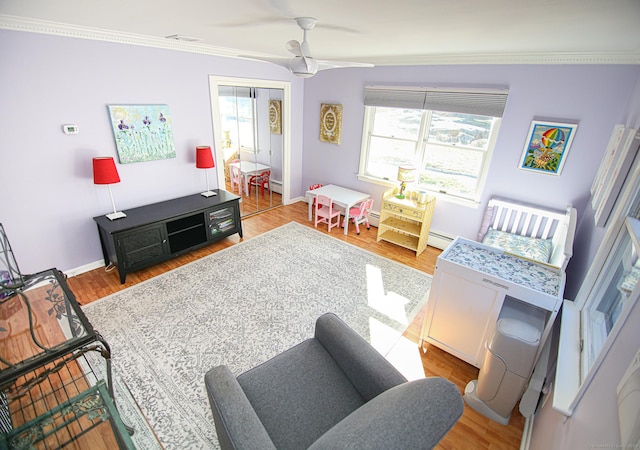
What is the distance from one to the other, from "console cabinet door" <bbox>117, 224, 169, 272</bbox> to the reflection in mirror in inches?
69.4

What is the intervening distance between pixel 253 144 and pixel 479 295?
13.9 feet

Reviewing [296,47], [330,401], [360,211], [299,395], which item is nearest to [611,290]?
[330,401]

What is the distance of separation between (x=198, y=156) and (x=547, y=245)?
4.23m

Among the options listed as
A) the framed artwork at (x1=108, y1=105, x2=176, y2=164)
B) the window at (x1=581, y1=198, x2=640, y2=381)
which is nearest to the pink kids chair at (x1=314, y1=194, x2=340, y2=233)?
the framed artwork at (x1=108, y1=105, x2=176, y2=164)

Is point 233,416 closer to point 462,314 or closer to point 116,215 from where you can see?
point 462,314

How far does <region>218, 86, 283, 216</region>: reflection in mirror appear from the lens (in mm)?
4562

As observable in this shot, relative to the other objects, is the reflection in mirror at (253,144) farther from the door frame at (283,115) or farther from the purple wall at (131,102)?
the purple wall at (131,102)

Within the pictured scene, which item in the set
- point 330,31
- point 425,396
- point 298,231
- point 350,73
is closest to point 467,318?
point 425,396

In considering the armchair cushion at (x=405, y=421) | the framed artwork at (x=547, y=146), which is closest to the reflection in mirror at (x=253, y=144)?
the framed artwork at (x=547, y=146)

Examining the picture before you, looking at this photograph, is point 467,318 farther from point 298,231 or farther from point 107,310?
point 107,310

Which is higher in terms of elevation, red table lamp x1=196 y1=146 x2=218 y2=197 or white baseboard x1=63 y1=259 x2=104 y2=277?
red table lamp x1=196 y1=146 x2=218 y2=197

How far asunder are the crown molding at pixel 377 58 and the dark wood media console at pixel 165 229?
5.84 feet

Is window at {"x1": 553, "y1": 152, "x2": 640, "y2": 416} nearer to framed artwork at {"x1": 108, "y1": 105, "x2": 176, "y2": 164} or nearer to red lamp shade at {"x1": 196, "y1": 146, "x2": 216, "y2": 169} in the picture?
red lamp shade at {"x1": 196, "y1": 146, "x2": 216, "y2": 169}

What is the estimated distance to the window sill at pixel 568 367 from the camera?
1302 mm
